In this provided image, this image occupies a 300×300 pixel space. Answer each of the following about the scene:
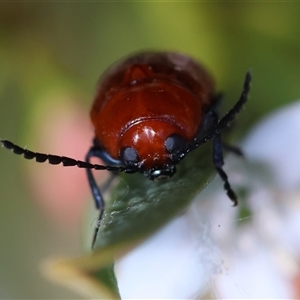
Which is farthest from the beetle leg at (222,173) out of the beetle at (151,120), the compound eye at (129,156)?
the compound eye at (129,156)

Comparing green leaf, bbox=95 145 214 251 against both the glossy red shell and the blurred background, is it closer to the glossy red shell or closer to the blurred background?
the glossy red shell

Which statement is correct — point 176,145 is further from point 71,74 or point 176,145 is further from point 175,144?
point 71,74

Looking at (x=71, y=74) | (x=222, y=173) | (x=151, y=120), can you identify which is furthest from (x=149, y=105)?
(x=71, y=74)

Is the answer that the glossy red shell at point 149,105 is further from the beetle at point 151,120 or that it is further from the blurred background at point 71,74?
the blurred background at point 71,74

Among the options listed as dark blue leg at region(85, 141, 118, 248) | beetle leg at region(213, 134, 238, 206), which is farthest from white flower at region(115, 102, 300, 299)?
dark blue leg at region(85, 141, 118, 248)

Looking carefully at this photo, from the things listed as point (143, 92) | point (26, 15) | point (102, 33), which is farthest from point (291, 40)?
point (26, 15)

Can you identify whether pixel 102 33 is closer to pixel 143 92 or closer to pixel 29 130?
pixel 29 130

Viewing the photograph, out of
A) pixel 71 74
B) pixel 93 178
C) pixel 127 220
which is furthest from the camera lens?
pixel 71 74
